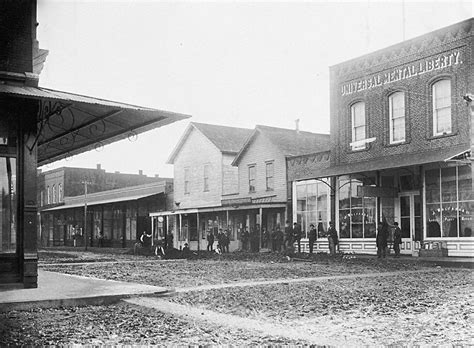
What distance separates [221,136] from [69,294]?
28767 mm

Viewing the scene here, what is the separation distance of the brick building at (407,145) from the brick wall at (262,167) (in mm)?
4130

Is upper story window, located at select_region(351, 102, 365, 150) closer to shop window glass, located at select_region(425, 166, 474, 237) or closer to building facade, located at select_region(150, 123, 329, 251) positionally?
shop window glass, located at select_region(425, 166, 474, 237)

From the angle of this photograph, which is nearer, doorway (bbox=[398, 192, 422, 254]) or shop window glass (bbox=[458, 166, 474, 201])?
shop window glass (bbox=[458, 166, 474, 201])

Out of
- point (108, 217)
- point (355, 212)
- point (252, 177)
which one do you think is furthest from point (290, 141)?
point (108, 217)

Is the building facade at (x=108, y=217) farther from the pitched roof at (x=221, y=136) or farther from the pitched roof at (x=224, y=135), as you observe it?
the pitched roof at (x=224, y=135)

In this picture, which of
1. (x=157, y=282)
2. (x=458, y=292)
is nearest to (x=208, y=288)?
(x=157, y=282)

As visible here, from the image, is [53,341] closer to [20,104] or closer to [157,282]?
[20,104]

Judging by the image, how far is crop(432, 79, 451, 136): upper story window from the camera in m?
22.3

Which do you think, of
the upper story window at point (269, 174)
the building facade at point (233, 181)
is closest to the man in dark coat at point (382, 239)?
the building facade at point (233, 181)

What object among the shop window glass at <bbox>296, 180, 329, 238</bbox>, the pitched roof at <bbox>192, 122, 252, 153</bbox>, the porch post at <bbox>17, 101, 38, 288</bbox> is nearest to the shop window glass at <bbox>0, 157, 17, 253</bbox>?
the porch post at <bbox>17, 101, 38, 288</bbox>

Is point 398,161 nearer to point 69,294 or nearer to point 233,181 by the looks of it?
point 69,294

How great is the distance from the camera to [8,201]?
1112cm

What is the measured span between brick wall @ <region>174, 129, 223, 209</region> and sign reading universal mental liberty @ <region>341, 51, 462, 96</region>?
12.5m

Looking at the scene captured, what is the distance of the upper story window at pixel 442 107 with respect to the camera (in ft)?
73.1
